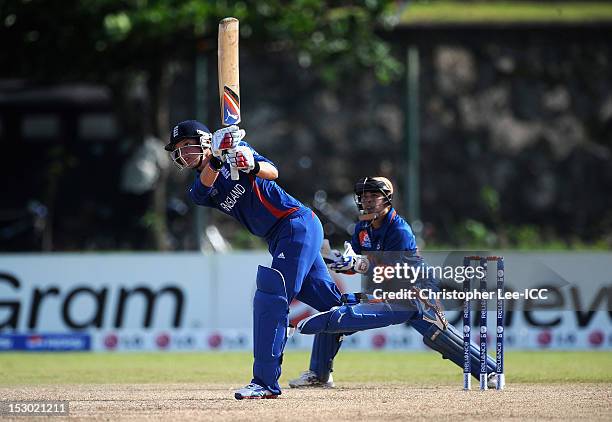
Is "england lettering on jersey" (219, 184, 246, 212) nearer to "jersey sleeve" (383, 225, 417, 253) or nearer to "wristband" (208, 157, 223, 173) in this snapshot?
"wristband" (208, 157, 223, 173)

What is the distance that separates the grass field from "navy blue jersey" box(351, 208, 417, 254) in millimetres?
972

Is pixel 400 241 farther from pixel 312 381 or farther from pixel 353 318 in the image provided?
pixel 312 381

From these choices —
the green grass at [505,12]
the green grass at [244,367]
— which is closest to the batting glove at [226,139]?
the green grass at [244,367]

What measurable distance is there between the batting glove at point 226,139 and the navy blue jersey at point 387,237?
59.1 inches

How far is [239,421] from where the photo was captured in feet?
20.9

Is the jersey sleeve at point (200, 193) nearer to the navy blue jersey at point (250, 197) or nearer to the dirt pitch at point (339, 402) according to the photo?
the navy blue jersey at point (250, 197)

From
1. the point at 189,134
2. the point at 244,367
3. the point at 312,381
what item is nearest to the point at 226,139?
the point at 189,134

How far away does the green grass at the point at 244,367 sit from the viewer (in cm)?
923

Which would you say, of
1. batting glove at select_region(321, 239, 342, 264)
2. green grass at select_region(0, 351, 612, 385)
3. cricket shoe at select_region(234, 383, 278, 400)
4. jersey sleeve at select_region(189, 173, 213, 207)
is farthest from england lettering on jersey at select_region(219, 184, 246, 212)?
green grass at select_region(0, 351, 612, 385)

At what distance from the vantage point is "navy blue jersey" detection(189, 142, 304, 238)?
750 cm

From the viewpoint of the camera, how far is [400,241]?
8062 mm

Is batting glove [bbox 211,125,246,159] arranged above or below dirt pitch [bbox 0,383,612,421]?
above

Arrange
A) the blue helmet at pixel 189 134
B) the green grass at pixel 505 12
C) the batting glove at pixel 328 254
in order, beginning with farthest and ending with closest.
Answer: the green grass at pixel 505 12 < the batting glove at pixel 328 254 < the blue helmet at pixel 189 134

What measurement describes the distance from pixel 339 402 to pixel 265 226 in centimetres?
119
